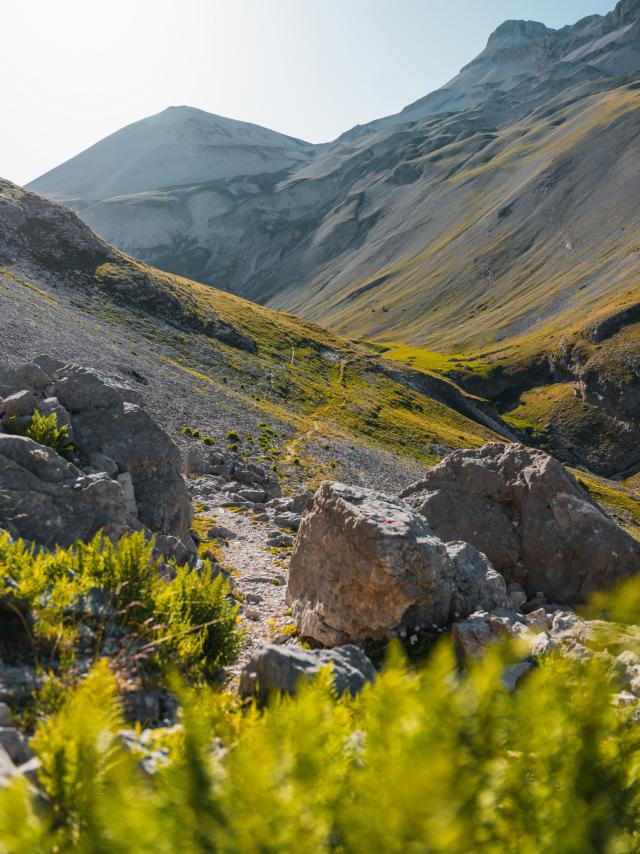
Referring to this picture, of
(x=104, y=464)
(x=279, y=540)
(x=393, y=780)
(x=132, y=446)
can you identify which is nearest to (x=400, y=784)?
(x=393, y=780)

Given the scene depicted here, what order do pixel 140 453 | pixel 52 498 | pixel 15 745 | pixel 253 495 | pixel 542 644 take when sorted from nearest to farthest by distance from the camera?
pixel 15 745 → pixel 542 644 → pixel 52 498 → pixel 140 453 → pixel 253 495

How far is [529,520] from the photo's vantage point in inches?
821

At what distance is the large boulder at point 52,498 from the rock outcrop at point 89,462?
0.08ft

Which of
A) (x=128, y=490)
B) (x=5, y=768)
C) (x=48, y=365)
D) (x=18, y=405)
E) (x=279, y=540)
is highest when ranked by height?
(x=48, y=365)

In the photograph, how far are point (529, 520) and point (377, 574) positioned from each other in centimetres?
958

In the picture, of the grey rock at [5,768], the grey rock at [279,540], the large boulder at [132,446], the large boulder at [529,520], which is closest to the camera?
the grey rock at [5,768]

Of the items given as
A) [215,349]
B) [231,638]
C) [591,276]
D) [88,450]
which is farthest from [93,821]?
[591,276]

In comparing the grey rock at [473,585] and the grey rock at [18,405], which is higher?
the grey rock at [18,405]

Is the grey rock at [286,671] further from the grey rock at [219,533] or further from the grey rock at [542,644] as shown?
the grey rock at [219,533]

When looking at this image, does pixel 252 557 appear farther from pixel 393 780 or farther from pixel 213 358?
pixel 213 358

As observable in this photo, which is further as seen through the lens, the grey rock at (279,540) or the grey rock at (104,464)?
the grey rock at (279,540)

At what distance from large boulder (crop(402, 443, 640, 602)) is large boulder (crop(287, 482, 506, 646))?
480 centimetres

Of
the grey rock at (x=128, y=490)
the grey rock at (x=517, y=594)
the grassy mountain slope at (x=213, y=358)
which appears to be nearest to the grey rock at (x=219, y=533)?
the grey rock at (x=128, y=490)

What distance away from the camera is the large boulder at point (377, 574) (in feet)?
45.5
